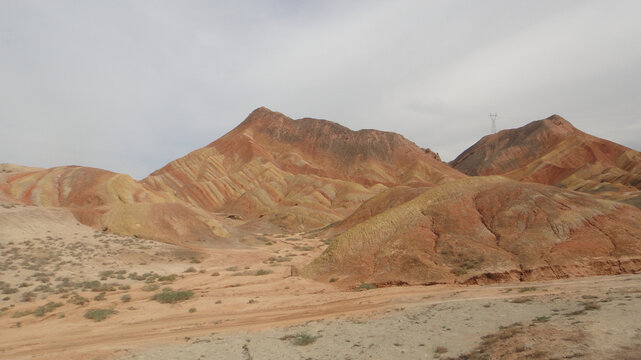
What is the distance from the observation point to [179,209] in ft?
135

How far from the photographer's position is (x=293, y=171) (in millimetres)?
99625

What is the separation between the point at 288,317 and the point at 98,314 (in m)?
7.72

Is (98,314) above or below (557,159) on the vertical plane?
below

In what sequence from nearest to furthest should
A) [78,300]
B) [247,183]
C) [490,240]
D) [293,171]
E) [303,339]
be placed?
[303,339]
[78,300]
[490,240]
[247,183]
[293,171]

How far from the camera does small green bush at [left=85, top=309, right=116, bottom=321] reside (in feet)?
47.2

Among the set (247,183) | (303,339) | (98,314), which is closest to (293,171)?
(247,183)

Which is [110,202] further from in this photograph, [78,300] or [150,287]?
[78,300]

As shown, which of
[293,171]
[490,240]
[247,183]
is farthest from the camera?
[293,171]

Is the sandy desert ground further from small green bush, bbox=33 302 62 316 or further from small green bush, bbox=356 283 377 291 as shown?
small green bush, bbox=356 283 377 291

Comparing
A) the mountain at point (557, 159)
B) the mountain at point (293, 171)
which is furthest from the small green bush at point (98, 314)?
the mountain at point (557, 159)

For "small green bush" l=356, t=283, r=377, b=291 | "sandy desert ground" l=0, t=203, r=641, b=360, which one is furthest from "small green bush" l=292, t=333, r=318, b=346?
"small green bush" l=356, t=283, r=377, b=291

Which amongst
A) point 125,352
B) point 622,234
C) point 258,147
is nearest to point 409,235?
point 622,234

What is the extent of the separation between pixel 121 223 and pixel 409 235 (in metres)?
28.8

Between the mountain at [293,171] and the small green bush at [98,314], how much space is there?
45.0m
